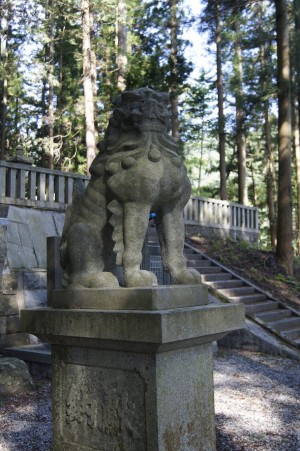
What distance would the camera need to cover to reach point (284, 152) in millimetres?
12781

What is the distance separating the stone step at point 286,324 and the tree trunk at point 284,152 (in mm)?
3023

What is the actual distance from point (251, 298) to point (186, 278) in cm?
790

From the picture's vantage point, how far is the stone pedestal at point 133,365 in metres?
2.63

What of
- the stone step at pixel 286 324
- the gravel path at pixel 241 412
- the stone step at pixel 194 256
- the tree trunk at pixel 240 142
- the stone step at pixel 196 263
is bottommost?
the gravel path at pixel 241 412

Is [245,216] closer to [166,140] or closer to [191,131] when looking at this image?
[191,131]

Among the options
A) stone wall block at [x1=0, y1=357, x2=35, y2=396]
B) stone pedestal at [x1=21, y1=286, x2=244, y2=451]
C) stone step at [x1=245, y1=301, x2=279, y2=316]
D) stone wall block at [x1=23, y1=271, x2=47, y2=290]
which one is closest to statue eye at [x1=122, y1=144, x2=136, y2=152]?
stone pedestal at [x1=21, y1=286, x2=244, y2=451]

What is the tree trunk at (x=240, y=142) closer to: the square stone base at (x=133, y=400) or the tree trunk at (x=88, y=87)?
the tree trunk at (x=88, y=87)

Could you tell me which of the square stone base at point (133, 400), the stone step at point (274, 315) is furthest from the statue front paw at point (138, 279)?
the stone step at point (274, 315)

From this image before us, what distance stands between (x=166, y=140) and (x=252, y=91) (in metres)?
13.2

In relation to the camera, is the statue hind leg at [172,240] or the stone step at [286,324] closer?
the statue hind leg at [172,240]

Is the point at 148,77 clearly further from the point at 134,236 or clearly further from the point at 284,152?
the point at 134,236

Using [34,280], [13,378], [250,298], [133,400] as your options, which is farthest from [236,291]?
[133,400]

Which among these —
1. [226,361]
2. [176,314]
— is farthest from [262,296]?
[176,314]

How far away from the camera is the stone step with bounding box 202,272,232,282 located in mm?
10853
